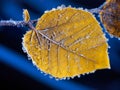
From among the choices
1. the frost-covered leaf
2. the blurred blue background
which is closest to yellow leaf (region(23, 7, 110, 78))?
the frost-covered leaf

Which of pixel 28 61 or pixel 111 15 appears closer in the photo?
pixel 111 15

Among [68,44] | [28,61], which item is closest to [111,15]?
[68,44]

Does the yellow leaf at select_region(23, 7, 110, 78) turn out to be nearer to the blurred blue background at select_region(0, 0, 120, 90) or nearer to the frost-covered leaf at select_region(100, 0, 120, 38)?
the frost-covered leaf at select_region(100, 0, 120, 38)

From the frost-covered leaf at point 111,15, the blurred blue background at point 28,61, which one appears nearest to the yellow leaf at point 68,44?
the frost-covered leaf at point 111,15

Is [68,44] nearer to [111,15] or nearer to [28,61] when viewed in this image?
[111,15]

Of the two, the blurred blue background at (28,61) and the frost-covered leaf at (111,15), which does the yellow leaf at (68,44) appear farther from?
the blurred blue background at (28,61)

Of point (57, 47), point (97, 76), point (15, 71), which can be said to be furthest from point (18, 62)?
point (57, 47)

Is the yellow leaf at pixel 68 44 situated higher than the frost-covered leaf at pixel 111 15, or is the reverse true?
the frost-covered leaf at pixel 111 15
